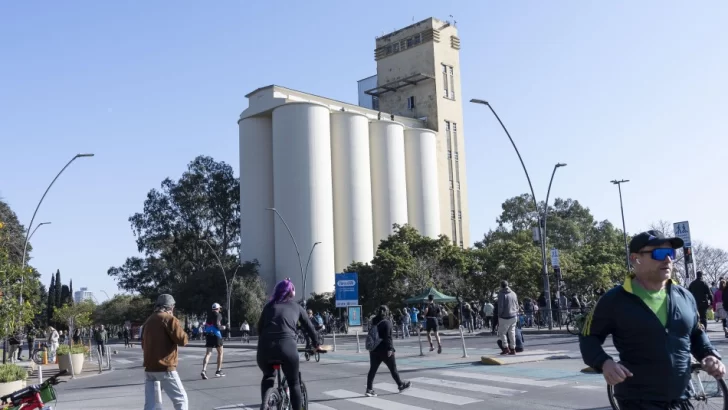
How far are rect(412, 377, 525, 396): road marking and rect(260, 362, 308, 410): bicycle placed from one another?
4266 millimetres

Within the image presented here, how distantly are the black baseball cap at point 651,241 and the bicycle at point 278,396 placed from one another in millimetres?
4061

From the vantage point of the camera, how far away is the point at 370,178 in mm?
72938

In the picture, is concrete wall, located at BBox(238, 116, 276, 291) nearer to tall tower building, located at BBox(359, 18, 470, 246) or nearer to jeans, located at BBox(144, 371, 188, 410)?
tall tower building, located at BBox(359, 18, 470, 246)

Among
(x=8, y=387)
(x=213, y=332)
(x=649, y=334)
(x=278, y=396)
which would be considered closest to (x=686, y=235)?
(x=213, y=332)

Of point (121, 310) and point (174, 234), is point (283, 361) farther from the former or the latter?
point (121, 310)

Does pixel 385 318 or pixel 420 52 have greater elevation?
pixel 420 52

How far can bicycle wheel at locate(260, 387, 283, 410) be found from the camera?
6.98 m

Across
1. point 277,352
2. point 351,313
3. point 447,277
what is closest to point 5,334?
point 277,352

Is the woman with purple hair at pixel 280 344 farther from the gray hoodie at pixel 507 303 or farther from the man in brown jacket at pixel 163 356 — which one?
the gray hoodie at pixel 507 303

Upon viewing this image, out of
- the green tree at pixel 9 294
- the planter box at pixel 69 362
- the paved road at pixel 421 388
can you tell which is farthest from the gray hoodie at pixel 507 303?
the planter box at pixel 69 362

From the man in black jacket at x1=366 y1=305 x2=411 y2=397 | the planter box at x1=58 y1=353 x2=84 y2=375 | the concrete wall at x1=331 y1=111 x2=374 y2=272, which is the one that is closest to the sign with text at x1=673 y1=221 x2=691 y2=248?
the man in black jacket at x1=366 y1=305 x2=411 y2=397

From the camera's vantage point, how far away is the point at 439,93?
78.8m

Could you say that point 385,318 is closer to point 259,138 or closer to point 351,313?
point 351,313

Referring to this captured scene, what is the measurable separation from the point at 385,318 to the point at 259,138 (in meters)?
59.7
